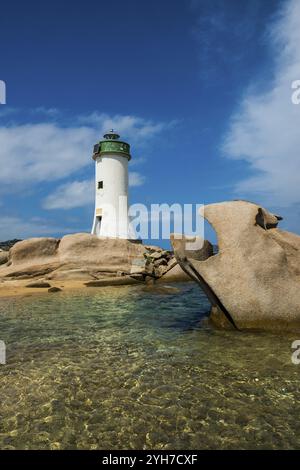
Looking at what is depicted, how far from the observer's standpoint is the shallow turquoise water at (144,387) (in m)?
5.20

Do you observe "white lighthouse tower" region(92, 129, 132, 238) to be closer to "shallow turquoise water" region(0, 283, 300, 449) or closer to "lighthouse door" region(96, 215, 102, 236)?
"lighthouse door" region(96, 215, 102, 236)

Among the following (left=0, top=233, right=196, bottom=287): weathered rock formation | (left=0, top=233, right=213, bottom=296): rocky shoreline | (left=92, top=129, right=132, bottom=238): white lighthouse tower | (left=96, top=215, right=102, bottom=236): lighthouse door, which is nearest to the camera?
(left=0, top=233, right=213, bottom=296): rocky shoreline

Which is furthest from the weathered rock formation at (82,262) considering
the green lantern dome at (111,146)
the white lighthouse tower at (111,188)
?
the green lantern dome at (111,146)

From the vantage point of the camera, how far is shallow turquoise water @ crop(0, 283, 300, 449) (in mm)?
5203

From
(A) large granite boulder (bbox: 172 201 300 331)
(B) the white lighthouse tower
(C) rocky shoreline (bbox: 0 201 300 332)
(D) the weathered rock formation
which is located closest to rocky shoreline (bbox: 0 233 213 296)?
(D) the weathered rock formation

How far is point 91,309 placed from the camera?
14.9 m

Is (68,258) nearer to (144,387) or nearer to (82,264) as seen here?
(82,264)

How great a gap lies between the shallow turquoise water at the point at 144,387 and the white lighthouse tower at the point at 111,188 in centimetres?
2454

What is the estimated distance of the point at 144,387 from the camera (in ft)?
A: 22.6

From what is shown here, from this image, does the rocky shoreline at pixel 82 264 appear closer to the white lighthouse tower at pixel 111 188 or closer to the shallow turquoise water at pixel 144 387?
the white lighthouse tower at pixel 111 188

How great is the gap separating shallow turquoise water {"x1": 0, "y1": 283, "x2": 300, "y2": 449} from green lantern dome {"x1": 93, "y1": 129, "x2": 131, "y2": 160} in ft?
89.4

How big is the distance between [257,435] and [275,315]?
5.69 meters

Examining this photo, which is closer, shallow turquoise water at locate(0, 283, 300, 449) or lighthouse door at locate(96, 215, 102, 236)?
shallow turquoise water at locate(0, 283, 300, 449)
